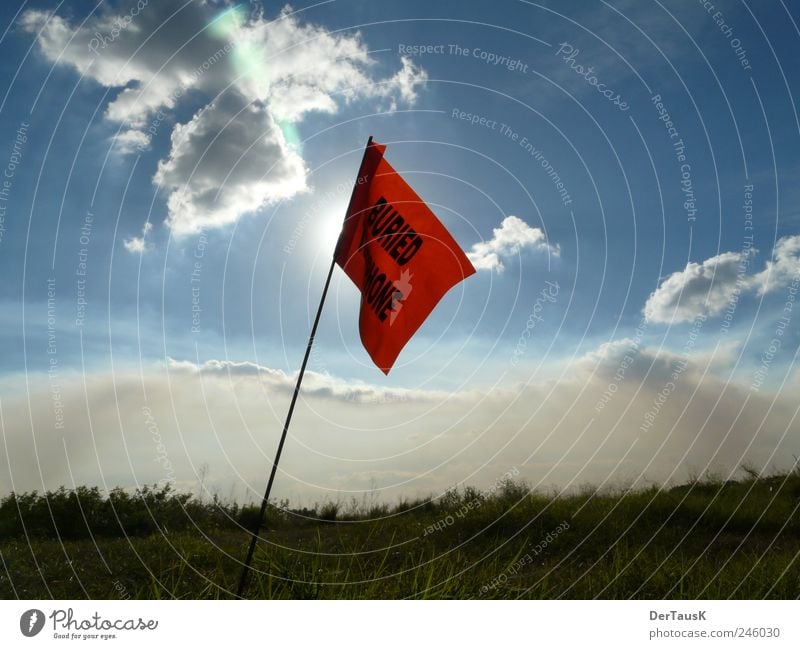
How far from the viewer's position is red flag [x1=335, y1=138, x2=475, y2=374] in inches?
232

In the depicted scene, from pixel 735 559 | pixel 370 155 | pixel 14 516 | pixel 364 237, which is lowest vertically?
pixel 735 559

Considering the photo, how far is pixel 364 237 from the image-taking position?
5.96 metres

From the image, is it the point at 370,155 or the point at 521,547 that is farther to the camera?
the point at 521,547

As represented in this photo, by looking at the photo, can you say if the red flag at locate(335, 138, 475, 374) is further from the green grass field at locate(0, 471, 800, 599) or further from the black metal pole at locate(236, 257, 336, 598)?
the green grass field at locate(0, 471, 800, 599)

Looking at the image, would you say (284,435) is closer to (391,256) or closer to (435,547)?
(391,256)

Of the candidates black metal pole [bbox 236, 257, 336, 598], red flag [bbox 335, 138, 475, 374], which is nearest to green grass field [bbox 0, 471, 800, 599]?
black metal pole [bbox 236, 257, 336, 598]

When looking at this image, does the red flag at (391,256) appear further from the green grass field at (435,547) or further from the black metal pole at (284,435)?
the green grass field at (435,547)

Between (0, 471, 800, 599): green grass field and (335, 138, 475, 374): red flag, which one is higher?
(335, 138, 475, 374): red flag

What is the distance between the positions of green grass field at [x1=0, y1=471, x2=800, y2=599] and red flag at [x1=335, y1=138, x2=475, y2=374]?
263 centimetres

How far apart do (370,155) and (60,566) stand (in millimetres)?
6098

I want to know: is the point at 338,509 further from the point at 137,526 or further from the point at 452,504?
the point at 137,526
